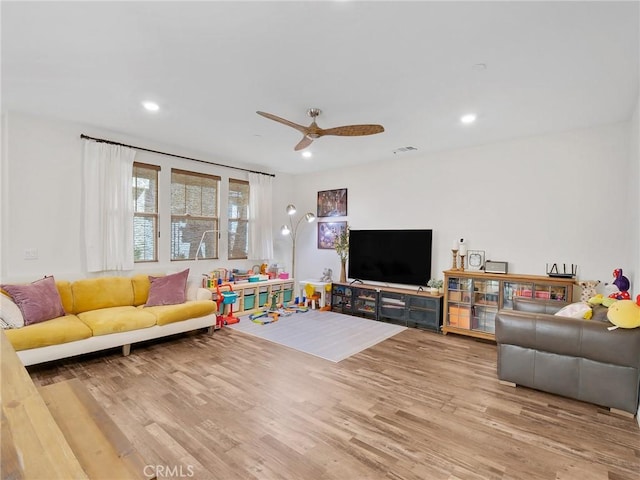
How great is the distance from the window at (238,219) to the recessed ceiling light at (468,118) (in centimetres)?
394

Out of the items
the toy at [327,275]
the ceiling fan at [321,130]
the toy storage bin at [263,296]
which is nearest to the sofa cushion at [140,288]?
the toy storage bin at [263,296]

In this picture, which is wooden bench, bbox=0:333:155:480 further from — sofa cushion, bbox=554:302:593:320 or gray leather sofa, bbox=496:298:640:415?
sofa cushion, bbox=554:302:593:320

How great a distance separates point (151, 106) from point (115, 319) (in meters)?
2.43

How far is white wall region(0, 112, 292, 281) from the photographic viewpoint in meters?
3.63

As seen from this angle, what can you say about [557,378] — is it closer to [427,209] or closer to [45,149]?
[427,209]

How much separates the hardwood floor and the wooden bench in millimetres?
701

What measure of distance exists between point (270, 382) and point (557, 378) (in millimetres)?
2603

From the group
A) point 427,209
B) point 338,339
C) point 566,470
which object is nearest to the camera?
point 566,470

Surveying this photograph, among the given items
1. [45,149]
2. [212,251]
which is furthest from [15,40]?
[212,251]

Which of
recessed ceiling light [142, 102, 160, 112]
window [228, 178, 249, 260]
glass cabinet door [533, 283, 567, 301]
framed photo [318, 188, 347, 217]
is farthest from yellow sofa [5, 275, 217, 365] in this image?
glass cabinet door [533, 283, 567, 301]

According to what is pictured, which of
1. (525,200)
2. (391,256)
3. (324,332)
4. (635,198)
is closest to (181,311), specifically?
(324,332)

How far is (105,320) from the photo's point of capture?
3.57 meters

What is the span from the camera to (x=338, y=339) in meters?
4.33

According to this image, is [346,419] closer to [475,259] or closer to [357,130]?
[357,130]
